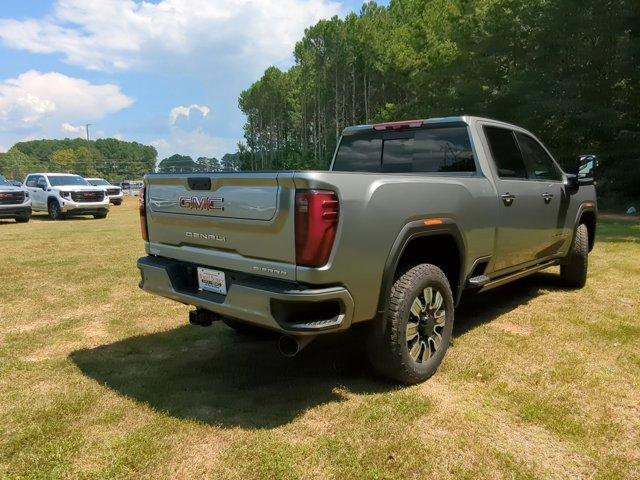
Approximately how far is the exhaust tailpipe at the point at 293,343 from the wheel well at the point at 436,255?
829 mm

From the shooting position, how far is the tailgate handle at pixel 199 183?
322 cm

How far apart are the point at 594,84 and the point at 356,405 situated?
21526 mm

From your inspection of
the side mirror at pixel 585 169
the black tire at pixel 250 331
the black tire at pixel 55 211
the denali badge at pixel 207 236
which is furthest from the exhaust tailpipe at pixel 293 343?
the black tire at pixel 55 211

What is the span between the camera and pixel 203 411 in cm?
309

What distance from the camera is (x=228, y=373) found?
371 centimetres

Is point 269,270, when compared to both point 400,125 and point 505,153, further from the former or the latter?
point 505,153

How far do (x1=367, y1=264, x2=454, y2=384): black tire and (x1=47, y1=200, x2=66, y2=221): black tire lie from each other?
17861 millimetres

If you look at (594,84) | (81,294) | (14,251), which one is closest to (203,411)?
(81,294)

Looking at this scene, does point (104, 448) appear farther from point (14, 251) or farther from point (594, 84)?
point (594, 84)

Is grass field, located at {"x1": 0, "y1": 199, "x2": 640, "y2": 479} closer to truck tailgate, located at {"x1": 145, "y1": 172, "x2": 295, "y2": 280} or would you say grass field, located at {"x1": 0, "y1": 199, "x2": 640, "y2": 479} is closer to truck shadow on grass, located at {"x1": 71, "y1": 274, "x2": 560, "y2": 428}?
truck shadow on grass, located at {"x1": 71, "y1": 274, "x2": 560, "y2": 428}

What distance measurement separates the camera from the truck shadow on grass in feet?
10.3

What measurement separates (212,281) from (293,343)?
27.8 inches

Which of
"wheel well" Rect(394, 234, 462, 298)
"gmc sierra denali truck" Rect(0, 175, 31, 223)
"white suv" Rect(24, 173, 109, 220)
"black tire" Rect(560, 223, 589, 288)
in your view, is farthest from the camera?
"white suv" Rect(24, 173, 109, 220)

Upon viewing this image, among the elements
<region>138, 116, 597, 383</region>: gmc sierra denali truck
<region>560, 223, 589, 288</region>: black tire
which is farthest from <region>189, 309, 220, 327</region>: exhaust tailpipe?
<region>560, 223, 589, 288</region>: black tire
